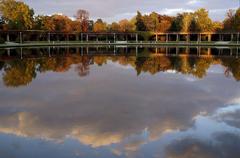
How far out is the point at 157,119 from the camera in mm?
11688

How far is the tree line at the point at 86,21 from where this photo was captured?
76.4 m

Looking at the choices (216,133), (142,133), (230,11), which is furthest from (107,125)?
(230,11)


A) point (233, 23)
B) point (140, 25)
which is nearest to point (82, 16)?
point (140, 25)

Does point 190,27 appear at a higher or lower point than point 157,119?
higher

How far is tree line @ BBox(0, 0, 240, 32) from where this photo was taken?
76.4 m

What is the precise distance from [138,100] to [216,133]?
5.31 m

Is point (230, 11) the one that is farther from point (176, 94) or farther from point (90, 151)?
point (90, 151)

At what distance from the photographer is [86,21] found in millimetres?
97750

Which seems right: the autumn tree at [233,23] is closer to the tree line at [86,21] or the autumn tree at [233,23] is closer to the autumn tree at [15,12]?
the tree line at [86,21]

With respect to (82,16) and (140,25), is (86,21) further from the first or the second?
(140,25)

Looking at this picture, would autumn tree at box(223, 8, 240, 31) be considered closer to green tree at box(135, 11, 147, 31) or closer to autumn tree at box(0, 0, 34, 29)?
green tree at box(135, 11, 147, 31)

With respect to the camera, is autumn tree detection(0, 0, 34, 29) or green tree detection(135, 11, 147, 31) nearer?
autumn tree detection(0, 0, 34, 29)

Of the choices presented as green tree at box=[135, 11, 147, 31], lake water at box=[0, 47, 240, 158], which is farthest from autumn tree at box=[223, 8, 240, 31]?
lake water at box=[0, 47, 240, 158]

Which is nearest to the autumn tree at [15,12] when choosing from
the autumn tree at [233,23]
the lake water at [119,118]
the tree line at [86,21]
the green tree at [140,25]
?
the tree line at [86,21]
